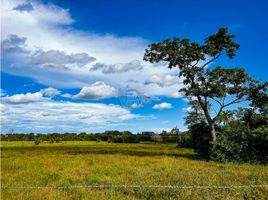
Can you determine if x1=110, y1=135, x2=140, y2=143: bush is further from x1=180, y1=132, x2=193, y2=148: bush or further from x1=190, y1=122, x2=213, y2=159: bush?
x1=190, y1=122, x2=213, y2=159: bush

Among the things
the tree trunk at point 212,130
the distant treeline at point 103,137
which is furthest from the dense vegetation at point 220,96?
the distant treeline at point 103,137

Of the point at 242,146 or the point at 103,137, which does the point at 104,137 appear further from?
the point at 242,146

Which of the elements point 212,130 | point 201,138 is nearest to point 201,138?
point 201,138

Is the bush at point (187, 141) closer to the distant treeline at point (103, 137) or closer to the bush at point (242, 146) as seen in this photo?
the bush at point (242, 146)

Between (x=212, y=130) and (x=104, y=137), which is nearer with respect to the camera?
(x=212, y=130)

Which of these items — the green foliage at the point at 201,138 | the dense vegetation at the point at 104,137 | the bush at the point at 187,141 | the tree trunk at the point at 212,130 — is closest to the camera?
the tree trunk at the point at 212,130

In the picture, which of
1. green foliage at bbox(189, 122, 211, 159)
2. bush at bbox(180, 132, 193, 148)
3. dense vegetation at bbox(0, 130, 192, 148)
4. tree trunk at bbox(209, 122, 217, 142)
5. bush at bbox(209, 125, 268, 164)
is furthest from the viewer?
dense vegetation at bbox(0, 130, 192, 148)

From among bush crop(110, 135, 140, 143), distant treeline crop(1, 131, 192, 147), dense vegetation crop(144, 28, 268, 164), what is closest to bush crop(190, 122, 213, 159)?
dense vegetation crop(144, 28, 268, 164)

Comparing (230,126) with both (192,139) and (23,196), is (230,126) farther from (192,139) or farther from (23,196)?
(23,196)

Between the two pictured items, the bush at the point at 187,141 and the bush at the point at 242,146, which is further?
the bush at the point at 187,141

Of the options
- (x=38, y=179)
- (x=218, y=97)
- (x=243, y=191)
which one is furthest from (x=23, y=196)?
(x=218, y=97)

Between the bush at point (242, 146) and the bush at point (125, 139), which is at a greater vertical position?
→ the bush at point (125, 139)

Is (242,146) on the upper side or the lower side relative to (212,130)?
lower

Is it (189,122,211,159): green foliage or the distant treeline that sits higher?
the distant treeline
